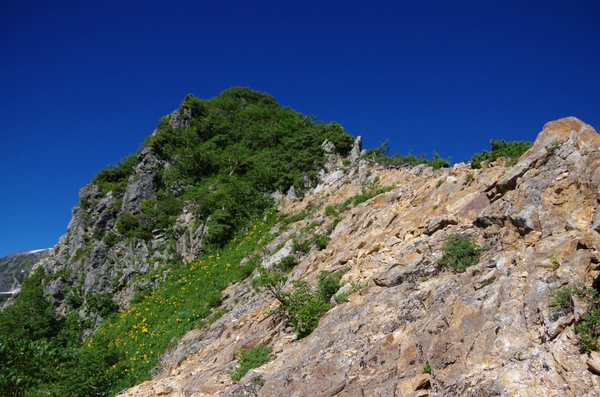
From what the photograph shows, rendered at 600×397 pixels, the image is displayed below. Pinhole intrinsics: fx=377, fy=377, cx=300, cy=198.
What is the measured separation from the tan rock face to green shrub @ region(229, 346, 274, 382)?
25 cm

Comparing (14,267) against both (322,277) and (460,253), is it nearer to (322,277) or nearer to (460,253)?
(322,277)

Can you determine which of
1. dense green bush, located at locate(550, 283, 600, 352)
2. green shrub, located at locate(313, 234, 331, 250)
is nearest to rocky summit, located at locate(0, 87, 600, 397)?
dense green bush, located at locate(550, 283, 600, 352)

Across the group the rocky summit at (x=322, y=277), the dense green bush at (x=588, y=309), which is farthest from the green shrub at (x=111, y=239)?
the dense green bush at (x=588, y=309)

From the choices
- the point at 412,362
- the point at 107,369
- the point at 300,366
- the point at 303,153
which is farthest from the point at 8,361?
the point at 303,153

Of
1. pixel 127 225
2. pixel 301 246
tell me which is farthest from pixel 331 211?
pixel 127 225

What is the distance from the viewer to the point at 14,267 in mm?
97000

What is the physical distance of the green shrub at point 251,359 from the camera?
334 inches

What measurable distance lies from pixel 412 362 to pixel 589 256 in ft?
10.3

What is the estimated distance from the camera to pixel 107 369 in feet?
44.1

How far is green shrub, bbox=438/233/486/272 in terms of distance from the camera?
7.77 m

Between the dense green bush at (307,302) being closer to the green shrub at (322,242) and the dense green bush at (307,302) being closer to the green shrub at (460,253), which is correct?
the green shrub at (322,242)

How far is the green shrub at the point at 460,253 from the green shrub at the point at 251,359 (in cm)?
453

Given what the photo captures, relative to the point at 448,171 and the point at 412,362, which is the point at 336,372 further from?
the point at 448,171

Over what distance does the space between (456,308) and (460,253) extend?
2043 millimetres
